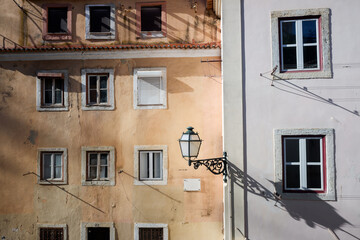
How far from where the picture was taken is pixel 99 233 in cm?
825

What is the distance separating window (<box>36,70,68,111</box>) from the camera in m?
8.43

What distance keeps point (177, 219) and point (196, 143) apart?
3354 millimetres

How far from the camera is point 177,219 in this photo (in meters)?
8.01

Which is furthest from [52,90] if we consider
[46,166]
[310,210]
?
[310,210]

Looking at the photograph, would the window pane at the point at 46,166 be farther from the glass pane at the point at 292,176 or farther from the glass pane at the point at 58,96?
the glass pane at the point at 292,176

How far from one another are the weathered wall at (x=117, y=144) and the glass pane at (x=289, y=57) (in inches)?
94.7

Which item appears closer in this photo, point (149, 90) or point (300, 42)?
point (300, 42)

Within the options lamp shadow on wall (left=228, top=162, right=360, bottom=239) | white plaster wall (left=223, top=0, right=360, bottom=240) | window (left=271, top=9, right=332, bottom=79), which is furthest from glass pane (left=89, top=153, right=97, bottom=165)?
window (left=271, top=9, right=332, bottom=79)

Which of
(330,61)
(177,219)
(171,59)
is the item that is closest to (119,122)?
(171,59)

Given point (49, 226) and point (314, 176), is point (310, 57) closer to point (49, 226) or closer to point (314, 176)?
point (314, 176)

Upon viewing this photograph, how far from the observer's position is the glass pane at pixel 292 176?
5.87 metres

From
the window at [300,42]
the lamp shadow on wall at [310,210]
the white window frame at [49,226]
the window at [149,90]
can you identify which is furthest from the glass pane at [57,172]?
the window at [300,42]

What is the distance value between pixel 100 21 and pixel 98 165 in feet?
14.8

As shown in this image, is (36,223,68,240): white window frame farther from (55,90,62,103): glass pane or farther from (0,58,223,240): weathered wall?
(55,90,62,103): glass pane
